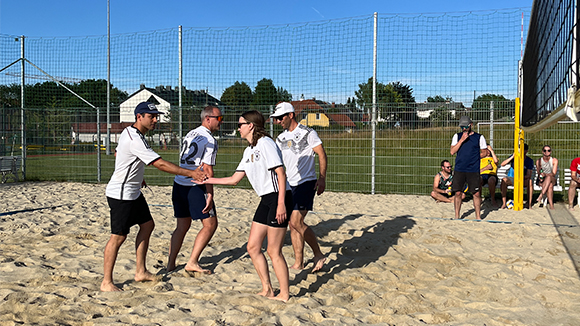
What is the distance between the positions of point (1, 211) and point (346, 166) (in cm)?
666

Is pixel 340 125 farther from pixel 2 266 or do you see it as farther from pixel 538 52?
pixel 2 266

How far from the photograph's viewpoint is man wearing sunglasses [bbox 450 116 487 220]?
292 inches

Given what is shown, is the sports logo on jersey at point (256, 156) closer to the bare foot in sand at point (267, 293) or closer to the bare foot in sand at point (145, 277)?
the bare foot in sand at point (267, 293)

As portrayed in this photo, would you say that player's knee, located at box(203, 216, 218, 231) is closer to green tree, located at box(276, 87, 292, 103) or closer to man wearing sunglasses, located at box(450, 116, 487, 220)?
man wearing sunglasses, located at box(450, 116, 487, 220)

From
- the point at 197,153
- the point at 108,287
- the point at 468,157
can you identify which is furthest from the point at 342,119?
the point at 108,287

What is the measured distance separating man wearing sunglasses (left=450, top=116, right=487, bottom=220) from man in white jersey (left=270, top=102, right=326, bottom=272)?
339 cm

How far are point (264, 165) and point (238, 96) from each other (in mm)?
8556

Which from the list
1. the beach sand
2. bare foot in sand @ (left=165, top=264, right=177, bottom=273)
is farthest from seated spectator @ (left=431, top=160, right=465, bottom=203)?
bare foot in sand @ (left=165, top=264, right=177, bottom=273)

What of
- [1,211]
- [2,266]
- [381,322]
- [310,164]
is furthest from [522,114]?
[1,211]

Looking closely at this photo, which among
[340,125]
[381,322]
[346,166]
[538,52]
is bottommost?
[381,322]

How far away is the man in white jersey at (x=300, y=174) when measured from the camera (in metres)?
4.79

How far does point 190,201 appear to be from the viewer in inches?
181

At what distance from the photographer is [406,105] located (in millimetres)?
10133

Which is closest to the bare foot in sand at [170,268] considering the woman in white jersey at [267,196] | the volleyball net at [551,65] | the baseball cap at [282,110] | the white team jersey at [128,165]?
the white team jersey at [128,165]
